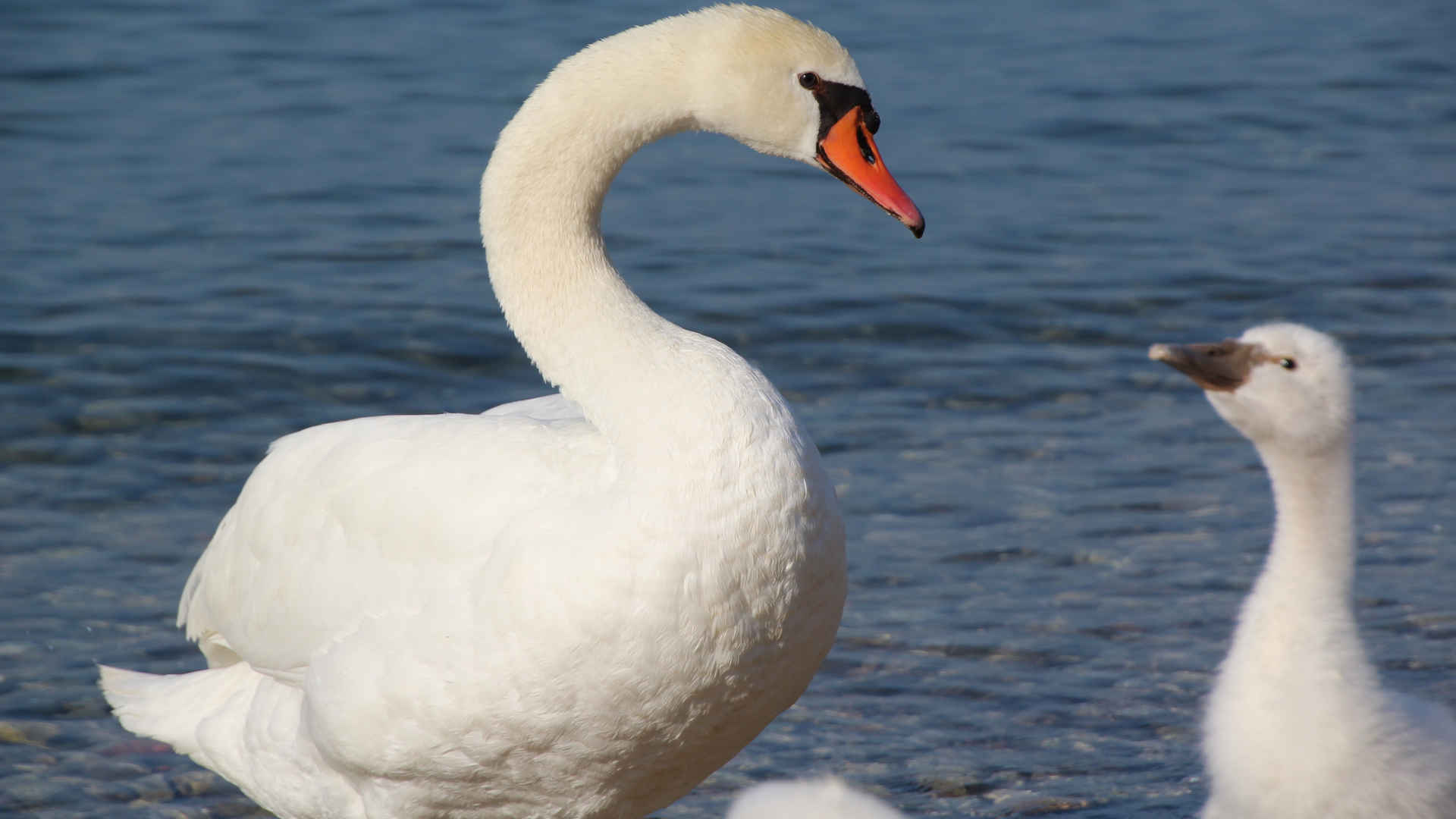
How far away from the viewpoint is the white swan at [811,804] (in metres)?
3.77

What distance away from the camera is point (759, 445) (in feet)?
12.6

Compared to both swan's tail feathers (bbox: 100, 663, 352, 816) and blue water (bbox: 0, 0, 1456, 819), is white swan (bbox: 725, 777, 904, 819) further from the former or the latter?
blue water (bbox: 0, 0, 1456, 819)

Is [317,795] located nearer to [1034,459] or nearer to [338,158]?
[1034,459]

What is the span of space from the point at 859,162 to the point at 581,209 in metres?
0.61

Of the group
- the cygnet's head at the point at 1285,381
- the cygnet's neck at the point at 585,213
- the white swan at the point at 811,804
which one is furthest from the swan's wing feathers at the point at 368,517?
the cygnet's head at the point at 1285,381

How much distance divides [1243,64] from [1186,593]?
8212 millimetres

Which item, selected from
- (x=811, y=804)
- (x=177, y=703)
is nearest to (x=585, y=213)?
(x=811, y=804)

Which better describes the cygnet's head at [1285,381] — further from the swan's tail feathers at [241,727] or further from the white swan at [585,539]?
the swan's tail feathers at [241,727]

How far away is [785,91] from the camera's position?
403 centimetres

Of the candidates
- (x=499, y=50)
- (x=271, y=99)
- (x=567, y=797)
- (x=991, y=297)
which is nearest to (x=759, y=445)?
(x=567, y=797)

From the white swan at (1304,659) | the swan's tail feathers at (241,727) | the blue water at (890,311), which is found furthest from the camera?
the blue water at (890,311)

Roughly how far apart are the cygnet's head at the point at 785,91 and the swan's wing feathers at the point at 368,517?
2.47 feet

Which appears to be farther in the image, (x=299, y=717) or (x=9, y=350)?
(x=9, y=350)

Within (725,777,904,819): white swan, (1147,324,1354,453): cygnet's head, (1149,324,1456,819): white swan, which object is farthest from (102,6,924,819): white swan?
(1147,324,1354,453): cygnet's head
